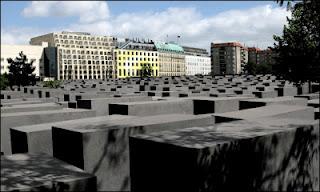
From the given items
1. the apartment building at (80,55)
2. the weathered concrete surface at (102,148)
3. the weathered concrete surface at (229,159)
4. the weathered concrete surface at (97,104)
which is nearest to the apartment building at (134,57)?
the apartment building at (80,55)

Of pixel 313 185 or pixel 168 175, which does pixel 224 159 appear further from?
pixel 313 185

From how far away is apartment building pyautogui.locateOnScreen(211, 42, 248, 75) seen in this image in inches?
6585

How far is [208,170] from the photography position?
542 centimetres

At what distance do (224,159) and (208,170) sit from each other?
35cm

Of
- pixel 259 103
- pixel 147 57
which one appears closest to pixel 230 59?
pixel 147 57

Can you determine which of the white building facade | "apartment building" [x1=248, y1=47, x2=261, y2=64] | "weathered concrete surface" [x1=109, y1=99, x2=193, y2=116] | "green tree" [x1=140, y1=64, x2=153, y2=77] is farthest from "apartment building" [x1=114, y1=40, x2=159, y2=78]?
"weathered concrete surface" [x1=109, y1=99, x2=193, y2=116]

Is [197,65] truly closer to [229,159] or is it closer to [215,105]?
[215,105]

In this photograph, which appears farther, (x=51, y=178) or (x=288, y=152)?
(x=288, y=152)

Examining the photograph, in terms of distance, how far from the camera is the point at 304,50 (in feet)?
A: 25.6

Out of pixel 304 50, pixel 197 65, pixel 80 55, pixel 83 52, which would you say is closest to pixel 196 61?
pixel 197 65

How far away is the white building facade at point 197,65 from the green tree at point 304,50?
162343 mm

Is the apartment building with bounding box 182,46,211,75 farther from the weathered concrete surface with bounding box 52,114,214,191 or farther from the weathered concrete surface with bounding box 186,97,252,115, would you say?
the weathered concrete surface with bounding box 52,114,214,191

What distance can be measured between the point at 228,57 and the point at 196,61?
17.3m

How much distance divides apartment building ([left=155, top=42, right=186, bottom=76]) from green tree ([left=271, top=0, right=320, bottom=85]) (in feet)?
459
